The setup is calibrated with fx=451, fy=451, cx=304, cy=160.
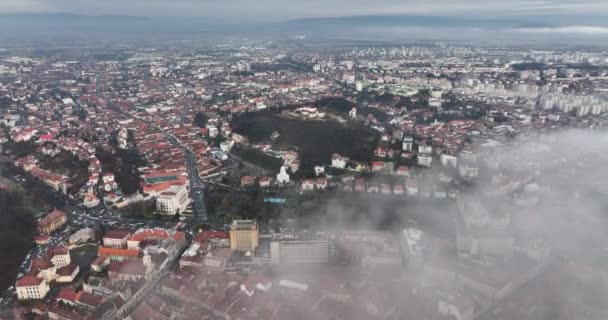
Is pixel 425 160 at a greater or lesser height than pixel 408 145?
lesser


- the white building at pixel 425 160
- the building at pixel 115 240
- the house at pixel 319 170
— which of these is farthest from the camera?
the white building at pixel 425 160

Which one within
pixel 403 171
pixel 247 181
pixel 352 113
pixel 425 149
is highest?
pixel 352 113

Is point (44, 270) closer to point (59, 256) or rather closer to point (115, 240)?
point (59, 256)

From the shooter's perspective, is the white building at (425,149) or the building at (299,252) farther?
the white building at (425,149)

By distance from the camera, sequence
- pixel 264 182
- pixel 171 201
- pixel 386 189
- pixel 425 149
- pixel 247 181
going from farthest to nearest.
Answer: pixel 425 149 → pixel 247 181 → pixel 264 182 → pixel 386 189 → pixel 171 201

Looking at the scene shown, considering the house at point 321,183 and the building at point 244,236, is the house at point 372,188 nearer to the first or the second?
the house at point 321,183

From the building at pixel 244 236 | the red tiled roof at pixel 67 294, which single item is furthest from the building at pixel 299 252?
the red tiled roof at pixel 67 294

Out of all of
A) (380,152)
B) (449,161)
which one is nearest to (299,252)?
(380,152)
